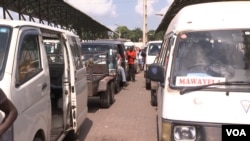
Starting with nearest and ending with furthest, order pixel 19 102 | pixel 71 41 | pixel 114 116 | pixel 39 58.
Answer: pixel 19 102, pixel 39 58, pixel 71 41, pixel 114 116

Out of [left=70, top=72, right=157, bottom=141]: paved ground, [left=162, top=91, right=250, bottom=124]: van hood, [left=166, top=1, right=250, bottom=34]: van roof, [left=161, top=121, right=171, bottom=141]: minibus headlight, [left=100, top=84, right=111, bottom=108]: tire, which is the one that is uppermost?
[left=166, top=1, right=250, bottom=34]: van roof

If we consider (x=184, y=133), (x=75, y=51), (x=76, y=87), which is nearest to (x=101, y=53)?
(x=75, y=51)

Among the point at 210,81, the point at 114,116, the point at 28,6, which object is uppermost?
the point at 28,6

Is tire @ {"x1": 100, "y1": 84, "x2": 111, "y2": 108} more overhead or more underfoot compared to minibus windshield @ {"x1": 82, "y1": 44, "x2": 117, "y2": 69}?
more underfoot

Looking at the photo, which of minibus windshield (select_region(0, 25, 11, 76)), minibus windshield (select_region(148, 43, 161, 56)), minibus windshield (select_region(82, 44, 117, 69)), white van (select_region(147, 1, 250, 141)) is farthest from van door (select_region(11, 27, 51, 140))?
minibus windshield (select_region(148, 43, 161, 56))

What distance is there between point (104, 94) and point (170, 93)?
6.86 metres

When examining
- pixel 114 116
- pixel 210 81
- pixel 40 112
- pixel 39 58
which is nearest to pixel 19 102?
pixel 40 112

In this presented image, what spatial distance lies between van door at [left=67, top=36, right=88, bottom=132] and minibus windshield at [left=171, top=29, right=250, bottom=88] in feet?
8.03

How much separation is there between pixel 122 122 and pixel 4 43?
5.19 metres

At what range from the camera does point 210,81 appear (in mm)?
4473

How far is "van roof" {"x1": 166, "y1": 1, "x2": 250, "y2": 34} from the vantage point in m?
4.83

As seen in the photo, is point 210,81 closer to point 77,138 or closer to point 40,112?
point 40,112

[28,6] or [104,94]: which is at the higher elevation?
[28,6]

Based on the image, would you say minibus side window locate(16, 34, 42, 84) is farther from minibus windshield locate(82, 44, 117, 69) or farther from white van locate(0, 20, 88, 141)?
minibus windshield locate(82, 44, 117, 69)
